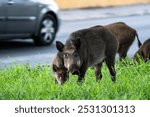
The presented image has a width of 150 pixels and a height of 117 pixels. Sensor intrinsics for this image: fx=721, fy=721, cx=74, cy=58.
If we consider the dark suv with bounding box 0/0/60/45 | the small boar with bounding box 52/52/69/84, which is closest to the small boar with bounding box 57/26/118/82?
the small boar with bounding box 52/52/69/84

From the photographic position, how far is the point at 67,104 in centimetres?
713

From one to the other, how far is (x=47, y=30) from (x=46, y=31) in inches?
1.8

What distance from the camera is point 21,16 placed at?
16.2 metres

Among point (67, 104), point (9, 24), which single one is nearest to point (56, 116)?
point (67, 104)

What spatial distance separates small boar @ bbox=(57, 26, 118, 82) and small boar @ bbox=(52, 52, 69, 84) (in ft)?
0.54

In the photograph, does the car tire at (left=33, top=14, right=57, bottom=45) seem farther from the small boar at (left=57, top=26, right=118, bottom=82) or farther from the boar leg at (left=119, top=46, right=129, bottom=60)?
the small boar at (left=57, top=26, right=118, bottom=82)

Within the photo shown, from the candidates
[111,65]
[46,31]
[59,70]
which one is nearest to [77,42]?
[59,70]

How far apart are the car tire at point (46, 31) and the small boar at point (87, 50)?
25.2 feet

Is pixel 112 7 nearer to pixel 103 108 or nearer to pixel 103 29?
pixel 103 29

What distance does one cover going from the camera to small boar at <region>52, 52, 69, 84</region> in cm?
829

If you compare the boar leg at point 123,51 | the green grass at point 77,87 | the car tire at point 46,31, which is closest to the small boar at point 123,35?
the boar leg at point 123,51

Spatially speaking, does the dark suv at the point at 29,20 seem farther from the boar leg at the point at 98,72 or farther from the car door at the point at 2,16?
the boar leg at the point at 98,72

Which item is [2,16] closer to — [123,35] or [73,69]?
[123,35]

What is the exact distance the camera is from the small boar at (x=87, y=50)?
796 centimetres
